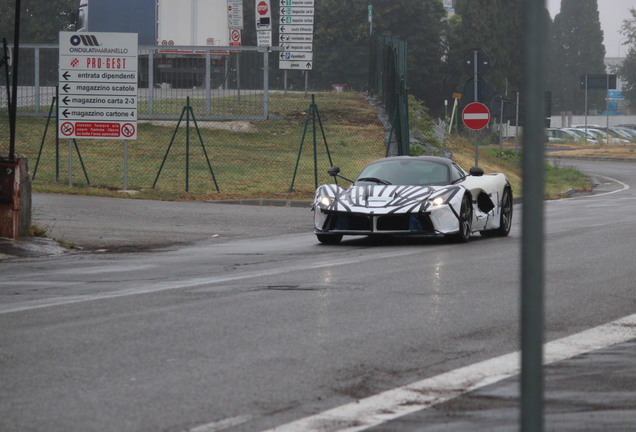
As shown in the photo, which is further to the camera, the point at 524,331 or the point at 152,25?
the point at 152,25

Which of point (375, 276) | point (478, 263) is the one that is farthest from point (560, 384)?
point (478, 263)

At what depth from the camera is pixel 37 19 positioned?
8250 cm

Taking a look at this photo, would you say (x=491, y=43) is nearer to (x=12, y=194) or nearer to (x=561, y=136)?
(x=561, y=136)

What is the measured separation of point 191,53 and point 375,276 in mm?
24050

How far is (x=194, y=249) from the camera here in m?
16.3

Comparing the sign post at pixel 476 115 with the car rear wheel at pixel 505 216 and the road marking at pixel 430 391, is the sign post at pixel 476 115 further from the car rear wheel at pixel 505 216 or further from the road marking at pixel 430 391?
the road marking at pixel 430 391

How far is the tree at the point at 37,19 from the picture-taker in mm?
79125

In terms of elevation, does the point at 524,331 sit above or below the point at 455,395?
above

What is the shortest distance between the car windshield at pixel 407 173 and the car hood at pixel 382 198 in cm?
44

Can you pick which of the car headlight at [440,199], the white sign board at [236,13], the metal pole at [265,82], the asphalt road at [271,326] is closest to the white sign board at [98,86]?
the asphalt road at [271,326]

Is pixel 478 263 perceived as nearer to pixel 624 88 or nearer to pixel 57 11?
pixel 57 11

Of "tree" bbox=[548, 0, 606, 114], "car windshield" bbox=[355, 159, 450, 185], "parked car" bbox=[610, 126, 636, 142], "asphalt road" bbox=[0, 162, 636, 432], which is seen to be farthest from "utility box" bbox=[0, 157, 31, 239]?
"tree" bbox=[548, 0, 606, 114]

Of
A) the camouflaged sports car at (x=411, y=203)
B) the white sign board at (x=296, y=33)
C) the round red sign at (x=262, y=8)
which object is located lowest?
the camouflaged sports car at (x=411, y=203)

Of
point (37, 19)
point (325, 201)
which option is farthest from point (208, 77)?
point (37, 19)
